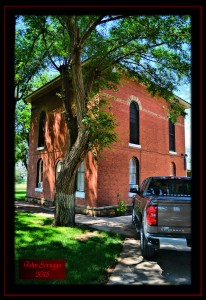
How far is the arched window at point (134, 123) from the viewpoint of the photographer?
14320mm

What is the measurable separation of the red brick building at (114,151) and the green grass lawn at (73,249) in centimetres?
413

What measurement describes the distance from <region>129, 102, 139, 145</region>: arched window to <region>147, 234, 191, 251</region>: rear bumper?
32.0 feet

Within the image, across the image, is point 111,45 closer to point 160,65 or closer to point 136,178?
point 160,65

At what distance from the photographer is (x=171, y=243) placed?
4520 mm

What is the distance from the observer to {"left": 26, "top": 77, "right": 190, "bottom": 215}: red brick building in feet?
39.5

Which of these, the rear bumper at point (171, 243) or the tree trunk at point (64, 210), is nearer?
the rear bumper at point (171, 243)

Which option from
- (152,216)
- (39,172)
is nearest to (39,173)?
(39,172)

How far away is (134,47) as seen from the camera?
342 inches

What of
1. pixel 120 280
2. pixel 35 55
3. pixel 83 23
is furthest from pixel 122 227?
pixel 35 55

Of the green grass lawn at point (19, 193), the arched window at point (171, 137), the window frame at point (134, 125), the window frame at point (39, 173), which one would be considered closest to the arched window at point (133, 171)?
the window frame at point (134, 125)

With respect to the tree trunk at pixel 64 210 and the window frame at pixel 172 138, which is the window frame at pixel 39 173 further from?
the window frame at pixel 172 138

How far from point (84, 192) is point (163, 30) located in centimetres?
824

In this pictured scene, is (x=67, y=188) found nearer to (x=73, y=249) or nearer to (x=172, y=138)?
(x=73, y=249)

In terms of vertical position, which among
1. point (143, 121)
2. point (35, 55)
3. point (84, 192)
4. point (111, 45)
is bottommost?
point (84, 192)
